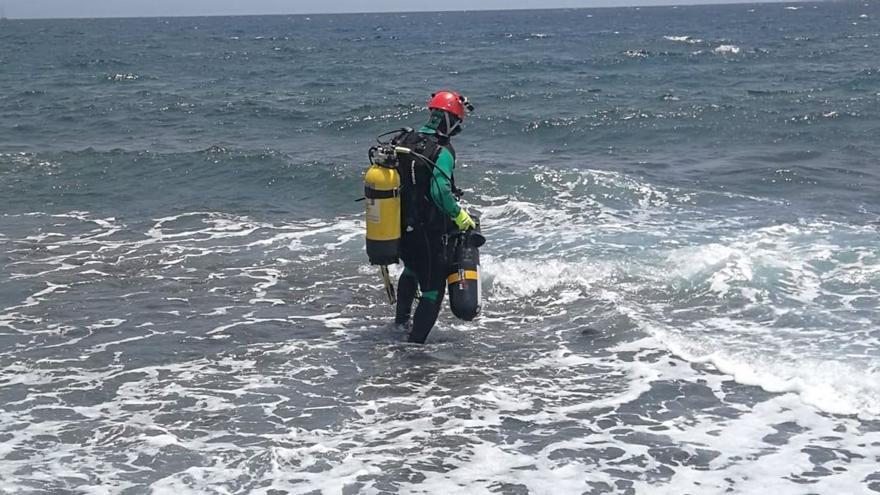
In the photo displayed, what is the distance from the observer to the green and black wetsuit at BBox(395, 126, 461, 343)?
7.46 metres

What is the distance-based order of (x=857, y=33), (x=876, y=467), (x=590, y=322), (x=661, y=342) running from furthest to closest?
(x=857, y=33) → (x=590, y=322) → (x=661, y=342) → (x=876, y=467)

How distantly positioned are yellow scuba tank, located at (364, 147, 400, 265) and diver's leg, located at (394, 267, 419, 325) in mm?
674

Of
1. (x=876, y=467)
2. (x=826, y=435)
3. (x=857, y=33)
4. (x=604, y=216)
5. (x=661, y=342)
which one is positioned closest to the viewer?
(x=876, y=467)

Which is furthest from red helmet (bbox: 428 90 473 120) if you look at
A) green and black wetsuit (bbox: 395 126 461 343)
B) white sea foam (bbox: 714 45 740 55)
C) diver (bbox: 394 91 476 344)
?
white sea foam (bbox: 714 45 740 55)

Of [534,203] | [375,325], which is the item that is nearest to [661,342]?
[375,325]

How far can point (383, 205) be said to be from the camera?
745 centimetres

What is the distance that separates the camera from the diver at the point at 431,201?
24.5 feet

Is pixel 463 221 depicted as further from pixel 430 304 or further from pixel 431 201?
pixel 430 304

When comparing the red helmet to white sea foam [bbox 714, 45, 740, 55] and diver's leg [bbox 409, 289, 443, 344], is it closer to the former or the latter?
diver's leg [bbox 409, 289, 443, 344]

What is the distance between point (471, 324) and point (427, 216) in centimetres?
152

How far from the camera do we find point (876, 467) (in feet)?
19.5

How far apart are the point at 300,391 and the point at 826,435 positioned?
366cm

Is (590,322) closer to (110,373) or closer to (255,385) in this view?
(255,385)

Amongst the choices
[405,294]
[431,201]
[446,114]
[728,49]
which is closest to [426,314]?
[405,294]
